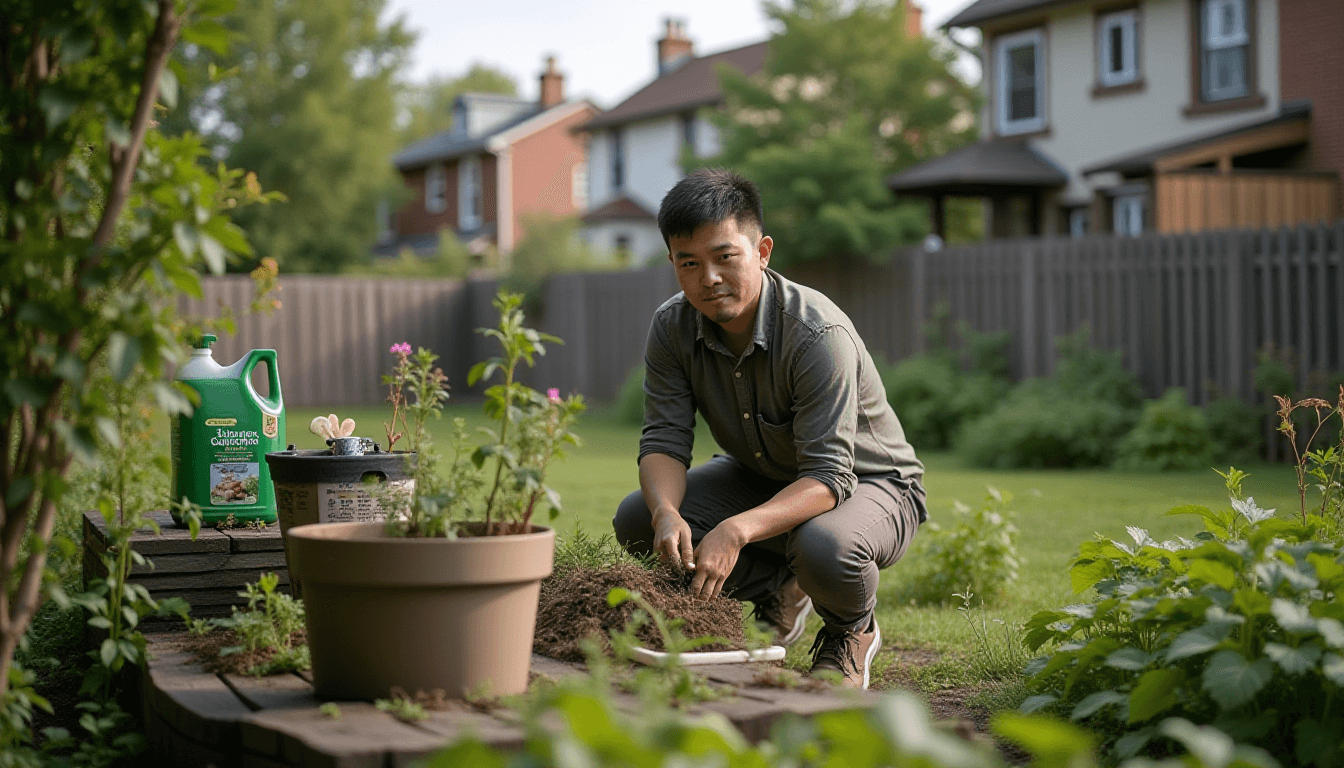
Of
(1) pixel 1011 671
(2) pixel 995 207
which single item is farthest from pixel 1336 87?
(1) pixel 1011 671

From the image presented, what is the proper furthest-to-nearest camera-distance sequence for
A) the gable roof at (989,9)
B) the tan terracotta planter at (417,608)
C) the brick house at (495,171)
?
1. the brick house at (495,171)
2. the gable roof at (989,9)
3. the tan terracotta planter at (417,608)

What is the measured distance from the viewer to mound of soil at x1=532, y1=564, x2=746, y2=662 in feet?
9.93

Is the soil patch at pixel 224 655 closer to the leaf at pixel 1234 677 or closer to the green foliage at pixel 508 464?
the green foliage at pixel 508 464

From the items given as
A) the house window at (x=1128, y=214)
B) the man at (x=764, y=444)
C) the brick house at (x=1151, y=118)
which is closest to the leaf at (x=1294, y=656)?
the man at (x=764, y=444)

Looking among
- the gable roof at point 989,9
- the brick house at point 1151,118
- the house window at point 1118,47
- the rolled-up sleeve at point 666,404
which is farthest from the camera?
the gable roof at point 989,9

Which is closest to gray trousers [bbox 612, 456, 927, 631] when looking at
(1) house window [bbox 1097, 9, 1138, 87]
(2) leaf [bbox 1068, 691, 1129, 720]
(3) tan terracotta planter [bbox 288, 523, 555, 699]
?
(2) leaf [bbox 1068, 691, 1129, 720]

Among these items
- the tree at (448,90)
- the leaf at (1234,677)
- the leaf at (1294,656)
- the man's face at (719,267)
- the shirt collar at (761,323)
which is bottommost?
the leaf at (1234,677)

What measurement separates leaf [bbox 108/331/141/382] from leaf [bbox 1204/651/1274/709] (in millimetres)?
1971

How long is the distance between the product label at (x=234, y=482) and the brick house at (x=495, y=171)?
3087 cm

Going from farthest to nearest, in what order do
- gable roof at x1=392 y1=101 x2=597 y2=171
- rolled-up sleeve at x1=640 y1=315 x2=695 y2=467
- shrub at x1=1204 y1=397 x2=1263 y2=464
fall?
gable roof at x1=392 y1=101 x2=597 y2=171 < shrub at x1=1204 y1=397 x2=1263 y2=464 < rolled-up sleeve at x1=640 y1=315 x2=695 y2=467

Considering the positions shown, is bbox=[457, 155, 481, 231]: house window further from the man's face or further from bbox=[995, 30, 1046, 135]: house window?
the man's face

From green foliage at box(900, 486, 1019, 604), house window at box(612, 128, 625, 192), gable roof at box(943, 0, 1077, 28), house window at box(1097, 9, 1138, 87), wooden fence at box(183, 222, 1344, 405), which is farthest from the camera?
house window at box(612, 128, 625, 192)

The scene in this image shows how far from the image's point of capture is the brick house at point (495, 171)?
3547 cm

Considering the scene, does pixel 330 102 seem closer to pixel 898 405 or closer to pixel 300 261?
pixel 300 261
